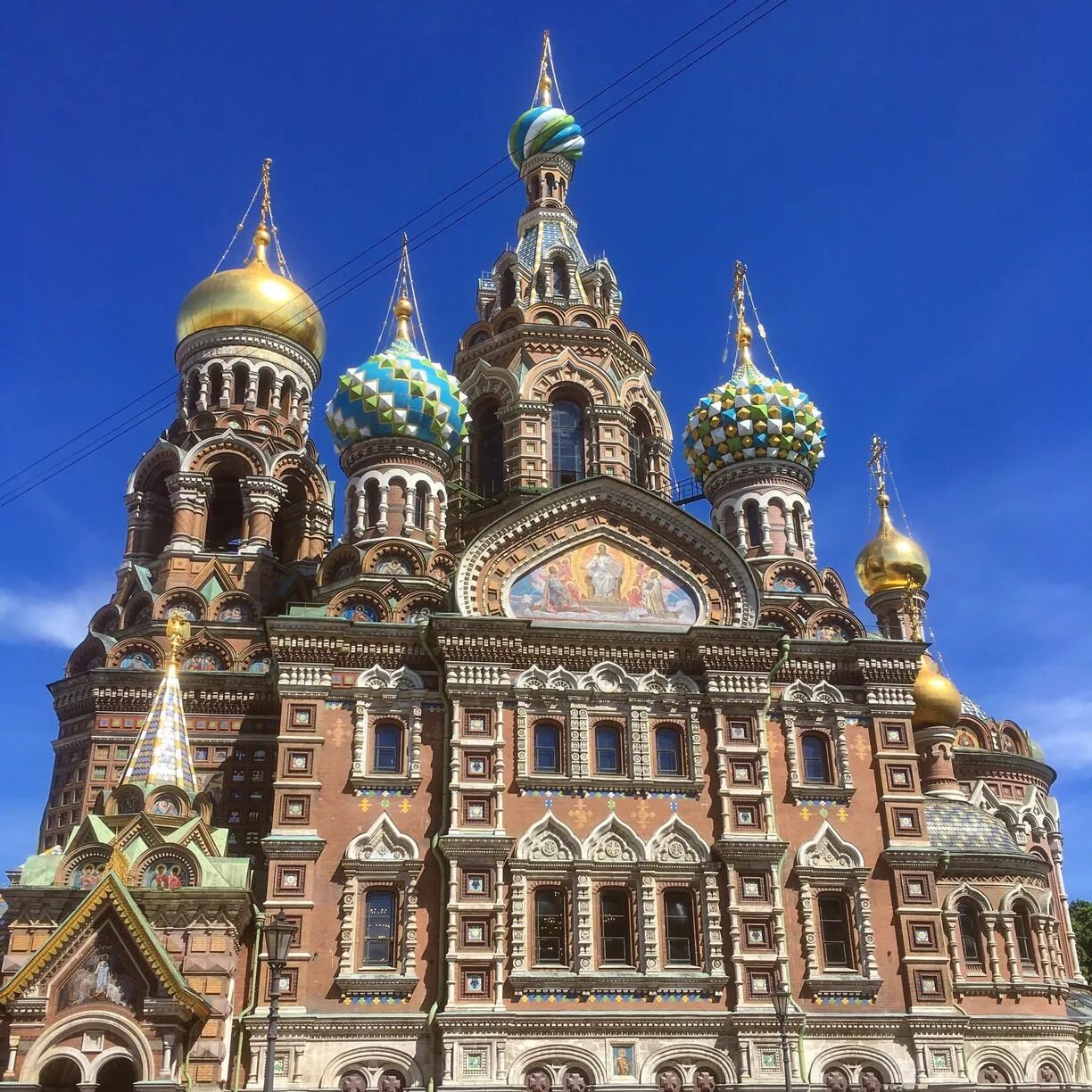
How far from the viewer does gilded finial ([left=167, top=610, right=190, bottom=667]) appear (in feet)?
65.7

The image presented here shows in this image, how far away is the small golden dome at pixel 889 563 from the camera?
26.8 metres

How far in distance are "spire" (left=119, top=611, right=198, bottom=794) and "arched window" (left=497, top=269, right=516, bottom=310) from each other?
1180 cm

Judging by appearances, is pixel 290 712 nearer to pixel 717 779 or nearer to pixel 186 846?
pixel 186 846

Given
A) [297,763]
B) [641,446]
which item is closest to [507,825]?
[297,763]

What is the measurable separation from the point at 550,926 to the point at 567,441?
11.2 meters

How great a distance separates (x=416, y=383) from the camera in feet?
76.6

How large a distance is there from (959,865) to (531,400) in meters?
11.8

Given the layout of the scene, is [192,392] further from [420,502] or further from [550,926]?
[550,926]

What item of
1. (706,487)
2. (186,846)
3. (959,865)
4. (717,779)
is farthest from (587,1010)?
(706,487)

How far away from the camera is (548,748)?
19094 millimetres

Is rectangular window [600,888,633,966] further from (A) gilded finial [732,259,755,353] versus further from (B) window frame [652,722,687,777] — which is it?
(A) gilded finial [732,259,755,353]

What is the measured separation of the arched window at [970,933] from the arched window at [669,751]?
5262 mm

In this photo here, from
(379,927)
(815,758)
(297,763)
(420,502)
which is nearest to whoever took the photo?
(379,927)

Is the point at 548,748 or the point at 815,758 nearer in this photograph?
the point at 548,748
